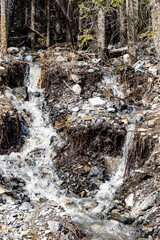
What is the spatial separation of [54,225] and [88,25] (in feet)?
37.2

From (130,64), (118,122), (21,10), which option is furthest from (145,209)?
Answer: (21,10)

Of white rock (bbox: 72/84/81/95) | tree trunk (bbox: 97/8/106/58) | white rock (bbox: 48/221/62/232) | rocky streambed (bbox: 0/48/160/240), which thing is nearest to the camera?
white rock (bbox: 48/221/62/232)

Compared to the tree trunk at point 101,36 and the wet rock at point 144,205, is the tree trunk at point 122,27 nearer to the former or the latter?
the tree trunk at point 101,36

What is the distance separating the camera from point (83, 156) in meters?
5.34

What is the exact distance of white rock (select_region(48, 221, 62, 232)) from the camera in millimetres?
3147

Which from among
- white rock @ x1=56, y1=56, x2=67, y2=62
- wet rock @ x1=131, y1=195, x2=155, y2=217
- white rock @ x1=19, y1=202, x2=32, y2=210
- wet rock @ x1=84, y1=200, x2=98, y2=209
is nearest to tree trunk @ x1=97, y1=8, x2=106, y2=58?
white rock @ x1=56, y1=56, x2=67, y2=62

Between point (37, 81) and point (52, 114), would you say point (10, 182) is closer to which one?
point (52, 114)

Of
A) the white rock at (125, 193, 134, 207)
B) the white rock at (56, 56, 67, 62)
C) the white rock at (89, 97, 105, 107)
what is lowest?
the white rock at (125, 193, 134, 207)

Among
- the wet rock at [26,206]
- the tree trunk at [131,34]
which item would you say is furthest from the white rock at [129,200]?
the tree trunk at [131,34]

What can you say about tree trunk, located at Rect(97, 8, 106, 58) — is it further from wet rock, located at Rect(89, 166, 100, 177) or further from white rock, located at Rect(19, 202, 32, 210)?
white rock, located at Rect(19, 202, 32, 210)

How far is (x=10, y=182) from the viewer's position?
4.60 meters

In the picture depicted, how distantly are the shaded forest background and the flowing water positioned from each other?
277cm

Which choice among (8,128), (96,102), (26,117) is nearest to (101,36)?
(96,102)

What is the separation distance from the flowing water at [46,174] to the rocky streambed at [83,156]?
0.02 meters
